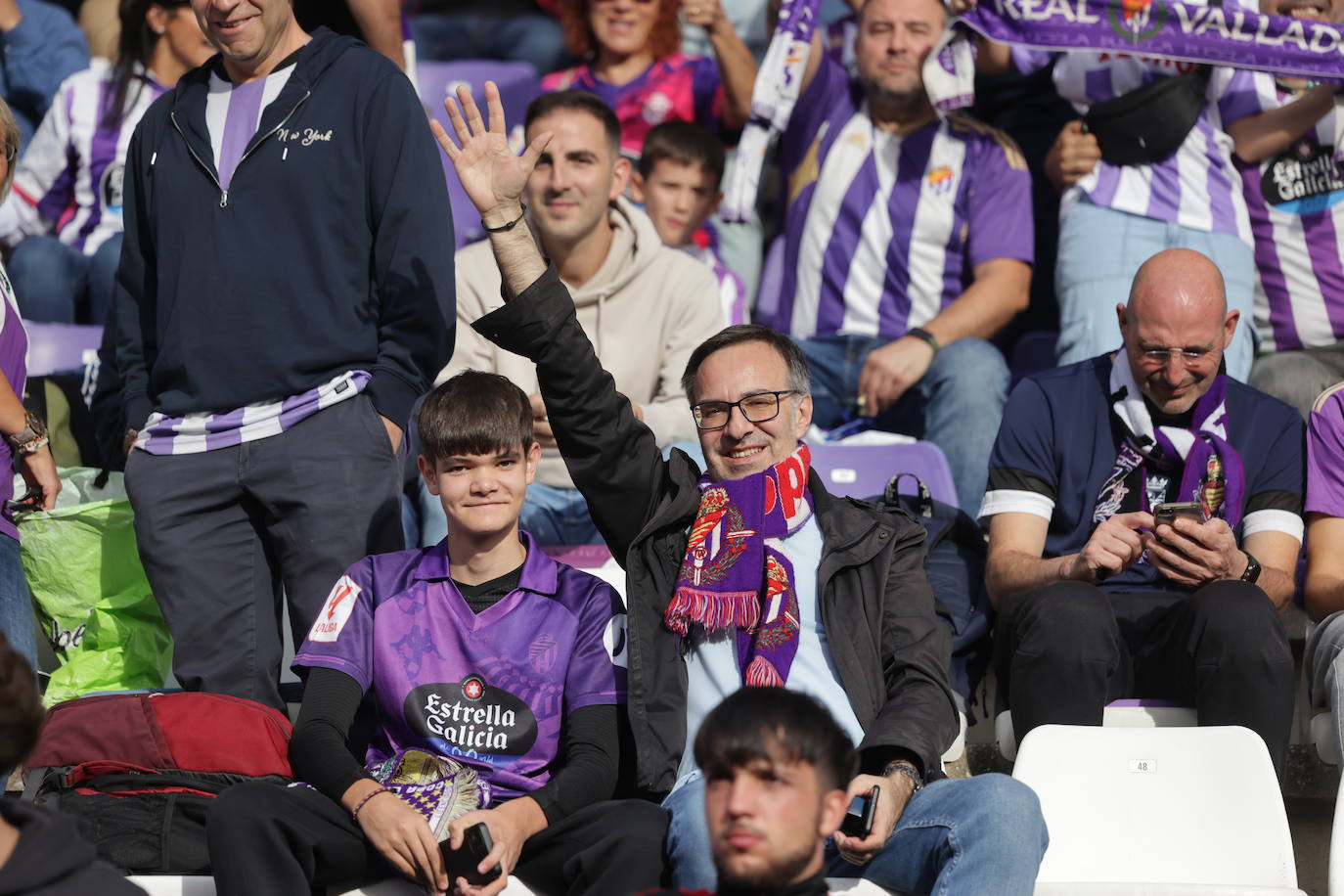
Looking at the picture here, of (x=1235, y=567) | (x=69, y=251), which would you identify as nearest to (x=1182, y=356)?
(x=1235, y=567)

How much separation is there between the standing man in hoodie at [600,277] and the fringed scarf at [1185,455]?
46.4 inches

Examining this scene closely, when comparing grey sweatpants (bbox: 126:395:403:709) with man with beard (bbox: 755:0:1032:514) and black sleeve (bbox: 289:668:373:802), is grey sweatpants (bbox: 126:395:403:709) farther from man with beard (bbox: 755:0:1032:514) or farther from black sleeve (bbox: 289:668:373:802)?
man with beard (bbox: 755:0:1032:514)

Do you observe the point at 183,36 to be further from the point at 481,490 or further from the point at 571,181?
the point at 481,490

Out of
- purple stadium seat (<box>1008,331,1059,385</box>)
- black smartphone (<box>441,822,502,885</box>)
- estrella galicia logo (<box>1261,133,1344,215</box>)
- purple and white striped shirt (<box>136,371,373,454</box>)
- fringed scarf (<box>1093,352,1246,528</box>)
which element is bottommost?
black smartphone (<box>441,822,502,885</box>)

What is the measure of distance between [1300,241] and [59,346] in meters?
3.83

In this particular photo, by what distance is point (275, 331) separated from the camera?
3336 mm

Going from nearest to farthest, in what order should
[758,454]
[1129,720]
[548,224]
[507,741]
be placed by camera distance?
[507,741], [758,454], [1129,720], [548,224]

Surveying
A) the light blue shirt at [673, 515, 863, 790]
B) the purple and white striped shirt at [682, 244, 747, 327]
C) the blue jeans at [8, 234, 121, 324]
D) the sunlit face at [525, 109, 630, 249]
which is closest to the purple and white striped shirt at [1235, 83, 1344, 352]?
the purple and white striped shirt at [682, 244, 747, 327]

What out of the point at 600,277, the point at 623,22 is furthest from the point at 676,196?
the point at 600,277

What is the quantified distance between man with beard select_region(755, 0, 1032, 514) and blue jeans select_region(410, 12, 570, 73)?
136 cm

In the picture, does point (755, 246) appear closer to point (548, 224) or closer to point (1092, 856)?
point (548, 224)

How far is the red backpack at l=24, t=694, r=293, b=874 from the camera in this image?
2.90 meters

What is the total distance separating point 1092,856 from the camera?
3041 mm

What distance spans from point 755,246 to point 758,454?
2720mm
